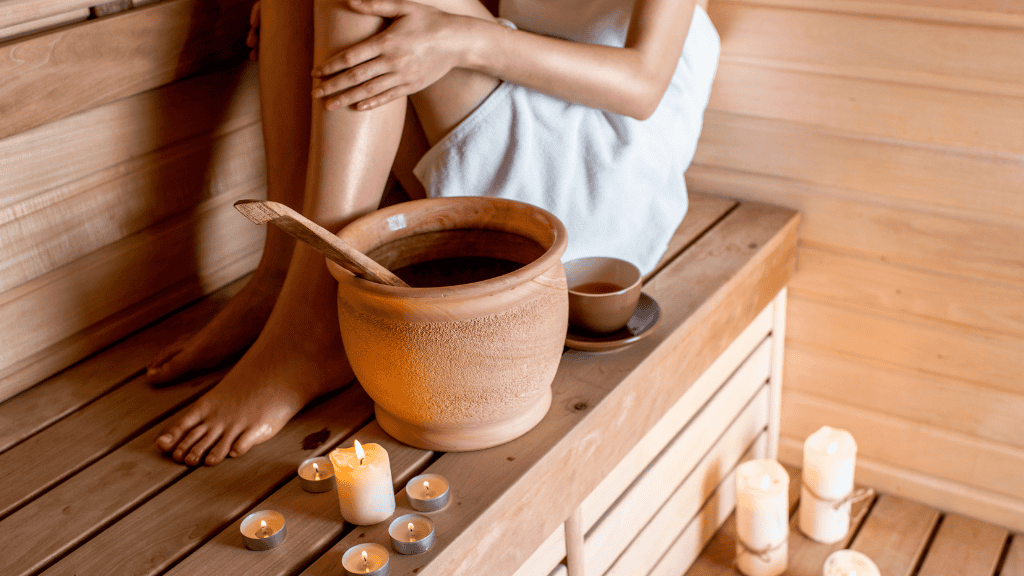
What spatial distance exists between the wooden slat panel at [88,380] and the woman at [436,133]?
0.11 m

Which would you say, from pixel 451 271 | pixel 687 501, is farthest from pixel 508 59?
pixel 687 501

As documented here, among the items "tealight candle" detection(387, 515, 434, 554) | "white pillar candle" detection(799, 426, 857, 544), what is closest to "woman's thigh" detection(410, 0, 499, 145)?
"tealight candle" detection(387, 515, 434, 554)

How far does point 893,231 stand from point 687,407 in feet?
1.75

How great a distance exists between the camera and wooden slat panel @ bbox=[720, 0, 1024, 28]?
1462mm

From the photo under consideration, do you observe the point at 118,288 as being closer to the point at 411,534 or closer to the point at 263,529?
the point at 263,529

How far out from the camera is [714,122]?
6.10ft

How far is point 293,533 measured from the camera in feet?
3.55

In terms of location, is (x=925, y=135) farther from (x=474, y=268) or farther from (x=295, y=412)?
Answer: (x=295, y=412)

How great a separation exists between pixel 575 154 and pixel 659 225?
24 centimetres

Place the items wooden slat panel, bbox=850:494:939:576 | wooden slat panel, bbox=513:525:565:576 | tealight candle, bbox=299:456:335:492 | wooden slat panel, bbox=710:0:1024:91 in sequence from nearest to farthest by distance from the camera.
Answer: tealight candle, bbox=299:456:335:492 < wooden slat panel, bbox=513:525:565:576 < wooden slat panel, bbox=710:0:1024:91 < wooden slat panel, bbox=850:494:939:576

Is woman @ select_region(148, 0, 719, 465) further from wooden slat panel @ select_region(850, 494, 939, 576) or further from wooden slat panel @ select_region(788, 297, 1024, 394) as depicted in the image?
wooden slat panel @ select_region(850, 494, 939, 576)

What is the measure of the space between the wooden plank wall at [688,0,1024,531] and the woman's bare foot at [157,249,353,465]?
972 mm

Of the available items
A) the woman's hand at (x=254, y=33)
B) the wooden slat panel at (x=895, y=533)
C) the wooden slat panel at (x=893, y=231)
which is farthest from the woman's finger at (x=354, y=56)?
the wooden slat panel at (x=895, y=533)

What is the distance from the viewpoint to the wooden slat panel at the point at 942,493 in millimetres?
1747
